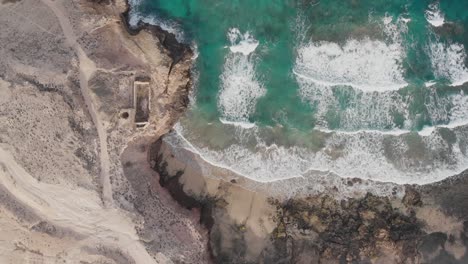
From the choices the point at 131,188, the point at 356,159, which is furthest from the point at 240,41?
the point at 131,188

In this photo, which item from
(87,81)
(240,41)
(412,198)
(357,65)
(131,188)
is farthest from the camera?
(240,41)

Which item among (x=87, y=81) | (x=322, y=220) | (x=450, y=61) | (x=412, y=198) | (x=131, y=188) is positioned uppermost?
(x=450, y=61)

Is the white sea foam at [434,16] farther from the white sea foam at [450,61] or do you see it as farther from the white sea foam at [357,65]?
the white sea foam at [357,65]

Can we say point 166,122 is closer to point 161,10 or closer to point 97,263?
point 161,10

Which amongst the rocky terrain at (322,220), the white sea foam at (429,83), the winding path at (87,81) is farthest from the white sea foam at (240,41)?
the white sea foam at (429,83)

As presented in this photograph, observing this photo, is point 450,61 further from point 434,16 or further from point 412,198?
point 412,198

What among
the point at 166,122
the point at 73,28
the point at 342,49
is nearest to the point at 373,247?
the point at 342,49

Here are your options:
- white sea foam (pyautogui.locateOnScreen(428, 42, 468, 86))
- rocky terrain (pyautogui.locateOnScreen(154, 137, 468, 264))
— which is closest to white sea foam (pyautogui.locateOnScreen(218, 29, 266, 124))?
rocky terrain (pyautogui.locateOnScreen(154, 137, 468, 264))
